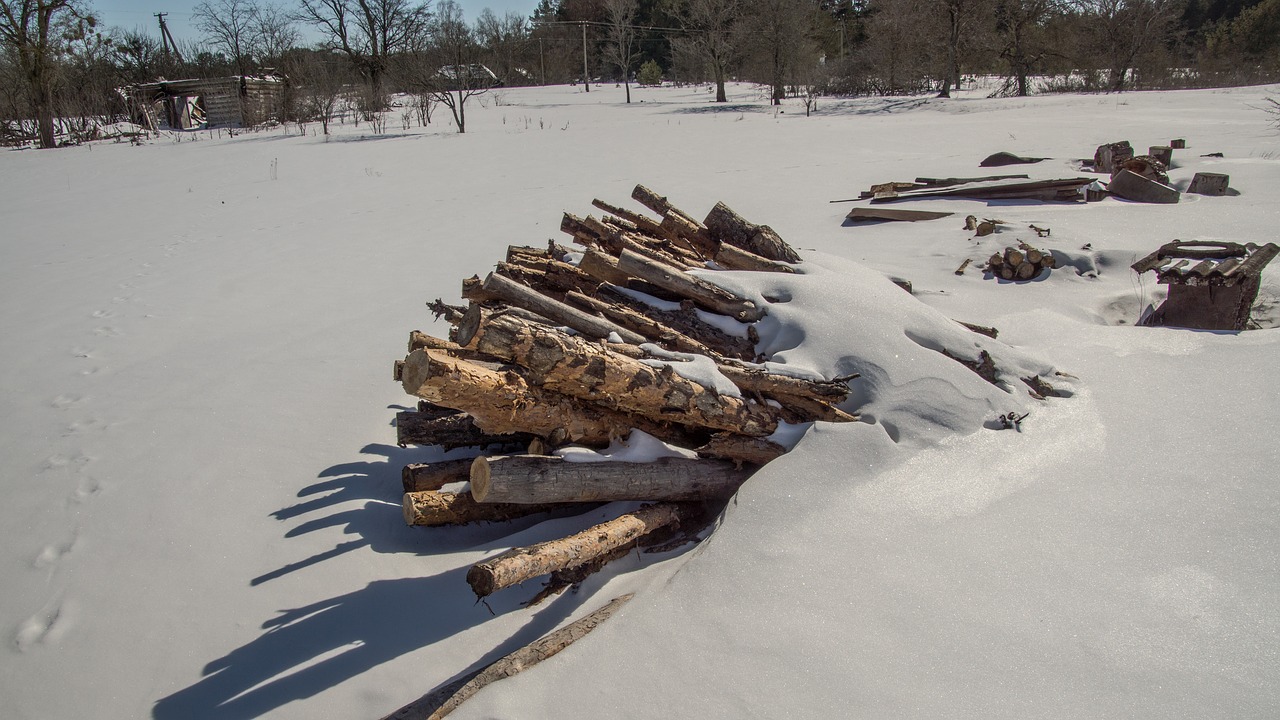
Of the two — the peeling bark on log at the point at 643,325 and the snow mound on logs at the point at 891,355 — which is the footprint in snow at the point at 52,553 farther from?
the snow mound on logs at the point at 891,355

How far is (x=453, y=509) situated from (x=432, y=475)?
37cm

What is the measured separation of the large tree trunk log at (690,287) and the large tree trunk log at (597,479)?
103 centimetres

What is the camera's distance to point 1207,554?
266 centimetres

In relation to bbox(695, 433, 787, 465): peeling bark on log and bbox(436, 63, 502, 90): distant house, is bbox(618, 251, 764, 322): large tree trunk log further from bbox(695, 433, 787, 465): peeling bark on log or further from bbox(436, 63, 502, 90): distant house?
bbox(436, 63, 502, 90): distant house

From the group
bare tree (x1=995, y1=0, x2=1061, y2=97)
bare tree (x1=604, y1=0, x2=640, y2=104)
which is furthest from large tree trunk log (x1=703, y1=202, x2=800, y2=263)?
bare tree (x1=604, y1=0, x2=640, y2=104)

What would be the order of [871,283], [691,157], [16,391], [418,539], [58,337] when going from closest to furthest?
[418,539]
[871,283]
[16,391]
[58,337]
[691,157]

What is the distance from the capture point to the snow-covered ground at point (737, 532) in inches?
91.4

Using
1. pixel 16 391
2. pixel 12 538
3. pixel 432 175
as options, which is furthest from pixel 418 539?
pixel 432 175

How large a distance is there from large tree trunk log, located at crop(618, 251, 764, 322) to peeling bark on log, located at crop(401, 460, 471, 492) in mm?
1410

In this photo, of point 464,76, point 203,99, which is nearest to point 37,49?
point 203,99

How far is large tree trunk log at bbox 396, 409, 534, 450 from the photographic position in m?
3.96

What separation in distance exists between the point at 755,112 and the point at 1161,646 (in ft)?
81.0

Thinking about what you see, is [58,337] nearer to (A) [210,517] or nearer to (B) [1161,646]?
(A) [210,517]

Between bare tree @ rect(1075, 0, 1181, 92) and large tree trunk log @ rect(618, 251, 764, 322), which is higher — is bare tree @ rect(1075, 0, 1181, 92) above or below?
above
